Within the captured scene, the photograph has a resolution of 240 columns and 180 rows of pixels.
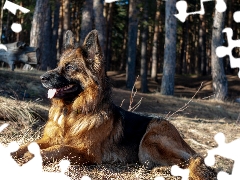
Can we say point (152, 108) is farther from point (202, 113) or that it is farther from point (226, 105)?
point (226, 105)

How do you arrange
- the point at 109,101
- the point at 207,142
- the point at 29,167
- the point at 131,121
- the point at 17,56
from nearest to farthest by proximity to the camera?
1. the point at 29,167
2. the point at 109,101
3. the point at 131,121
4. the point at 207,142
5. the point at 17,56

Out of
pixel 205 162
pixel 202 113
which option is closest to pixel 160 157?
pixel 205 162

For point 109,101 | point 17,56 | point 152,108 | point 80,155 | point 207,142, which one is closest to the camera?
point 80,155

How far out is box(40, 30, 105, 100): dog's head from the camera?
5320mm

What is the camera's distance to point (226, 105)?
61.5ft

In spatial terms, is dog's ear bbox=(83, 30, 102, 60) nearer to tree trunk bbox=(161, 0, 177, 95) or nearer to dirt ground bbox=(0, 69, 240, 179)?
dirt ground bbox=(0, 69, 240, 179)

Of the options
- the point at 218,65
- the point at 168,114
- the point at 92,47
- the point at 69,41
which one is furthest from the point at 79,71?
the point at 218,65

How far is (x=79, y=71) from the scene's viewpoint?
543 cm

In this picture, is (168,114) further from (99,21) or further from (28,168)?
(99,21)

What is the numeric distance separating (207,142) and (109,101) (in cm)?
444

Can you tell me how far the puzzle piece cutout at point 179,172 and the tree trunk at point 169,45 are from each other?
14.3 metres

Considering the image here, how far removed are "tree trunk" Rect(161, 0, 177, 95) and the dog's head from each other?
46.1ft

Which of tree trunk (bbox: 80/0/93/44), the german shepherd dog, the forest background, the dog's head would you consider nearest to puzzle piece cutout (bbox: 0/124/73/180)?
the german shepherd dog

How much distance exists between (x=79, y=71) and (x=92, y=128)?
2.56ft
